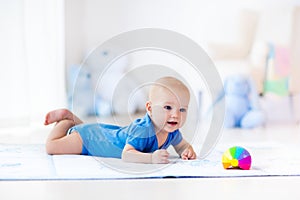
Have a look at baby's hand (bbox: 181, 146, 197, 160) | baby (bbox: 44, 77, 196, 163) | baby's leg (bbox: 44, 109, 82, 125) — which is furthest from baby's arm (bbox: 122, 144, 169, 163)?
baby's leg (bbox: 44, 109, 82, 125)

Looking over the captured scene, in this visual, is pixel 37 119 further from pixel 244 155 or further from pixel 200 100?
pixel 244 155

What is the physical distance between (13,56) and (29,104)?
24 centimetres

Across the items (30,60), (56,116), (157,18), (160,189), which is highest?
(157,18)

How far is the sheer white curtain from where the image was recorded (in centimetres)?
248

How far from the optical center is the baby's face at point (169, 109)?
53.4 inches

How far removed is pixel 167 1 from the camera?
3.39 meters

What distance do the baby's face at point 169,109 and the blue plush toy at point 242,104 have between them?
4.15 feet

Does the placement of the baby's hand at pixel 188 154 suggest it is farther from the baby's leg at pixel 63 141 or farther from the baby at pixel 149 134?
the baby's leg at pixel 63 141

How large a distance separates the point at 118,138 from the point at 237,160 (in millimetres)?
307

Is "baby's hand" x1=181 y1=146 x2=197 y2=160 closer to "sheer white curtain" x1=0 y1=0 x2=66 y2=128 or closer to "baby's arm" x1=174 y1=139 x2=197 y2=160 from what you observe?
"baby's arm" x1=174 y1=139 x2=197 y2=160

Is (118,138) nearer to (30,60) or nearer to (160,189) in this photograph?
(160,189)

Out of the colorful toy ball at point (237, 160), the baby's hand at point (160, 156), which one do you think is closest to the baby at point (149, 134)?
the baby's hand at point (160, 156)

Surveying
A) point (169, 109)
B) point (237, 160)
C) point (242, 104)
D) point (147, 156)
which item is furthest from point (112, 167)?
point (242, 104)

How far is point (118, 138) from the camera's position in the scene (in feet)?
4.74
